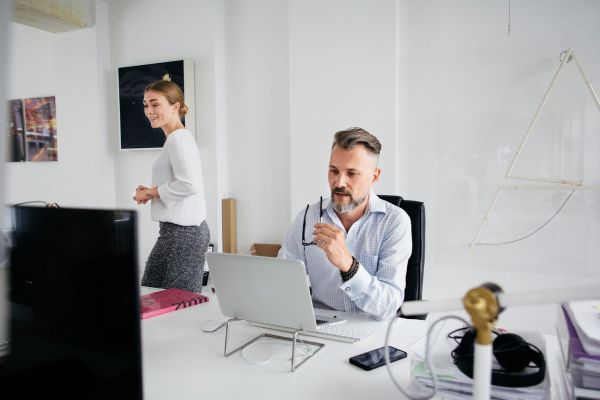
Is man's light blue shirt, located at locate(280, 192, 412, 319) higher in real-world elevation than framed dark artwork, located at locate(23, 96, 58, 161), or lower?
lower

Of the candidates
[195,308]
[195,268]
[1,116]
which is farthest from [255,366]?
Answer: [195,268]

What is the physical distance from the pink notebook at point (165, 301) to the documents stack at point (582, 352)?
115 cm

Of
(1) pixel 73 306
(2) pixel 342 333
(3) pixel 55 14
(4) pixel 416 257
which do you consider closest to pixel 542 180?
(4) pixel 416 257

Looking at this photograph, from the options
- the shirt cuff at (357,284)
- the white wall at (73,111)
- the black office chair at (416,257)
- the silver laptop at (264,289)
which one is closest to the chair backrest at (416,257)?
the black office chair at (416,257)

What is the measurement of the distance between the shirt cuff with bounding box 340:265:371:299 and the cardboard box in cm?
213

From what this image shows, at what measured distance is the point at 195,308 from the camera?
5.16 feet

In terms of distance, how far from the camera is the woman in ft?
7.48

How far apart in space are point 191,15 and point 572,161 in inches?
116

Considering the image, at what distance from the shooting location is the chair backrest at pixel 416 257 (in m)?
1.72

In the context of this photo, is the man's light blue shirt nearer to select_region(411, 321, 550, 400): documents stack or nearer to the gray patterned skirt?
select_region(411, 321, 550, 400): documents stack

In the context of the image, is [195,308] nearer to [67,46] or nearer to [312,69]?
[312,69]

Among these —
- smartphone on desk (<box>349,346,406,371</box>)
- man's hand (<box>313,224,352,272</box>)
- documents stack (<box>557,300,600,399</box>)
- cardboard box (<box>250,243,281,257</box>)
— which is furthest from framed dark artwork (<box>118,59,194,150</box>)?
documents stack (<box>557,300,600,399</box>)

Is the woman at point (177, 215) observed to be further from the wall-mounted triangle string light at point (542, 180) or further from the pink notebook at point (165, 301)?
the wall-mounted triangle string light at point (542, 180)

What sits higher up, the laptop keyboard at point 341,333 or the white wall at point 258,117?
the white wall at point 258,117
